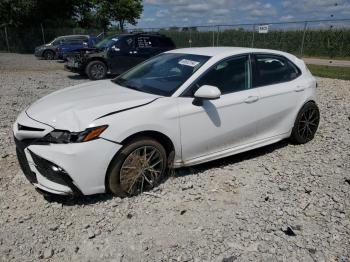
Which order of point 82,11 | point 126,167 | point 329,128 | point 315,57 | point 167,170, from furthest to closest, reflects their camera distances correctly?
point 82,11 < point 315,57 < point 329,128 < point 167,170 < point 126,167

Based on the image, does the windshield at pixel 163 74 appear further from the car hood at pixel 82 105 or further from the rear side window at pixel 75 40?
the rear side window at pixel 75 40

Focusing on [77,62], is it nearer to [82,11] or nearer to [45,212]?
[45,212]

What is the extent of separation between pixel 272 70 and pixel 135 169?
2515 mm

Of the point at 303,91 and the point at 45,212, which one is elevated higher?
the point at 303,91

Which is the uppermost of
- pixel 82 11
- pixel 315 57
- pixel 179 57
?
pixel 82 11

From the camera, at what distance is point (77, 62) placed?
13.1m

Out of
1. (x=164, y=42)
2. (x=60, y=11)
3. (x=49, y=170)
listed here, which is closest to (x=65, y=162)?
(x=49, y=170)

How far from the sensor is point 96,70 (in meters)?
13.2

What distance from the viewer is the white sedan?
11.5 feet

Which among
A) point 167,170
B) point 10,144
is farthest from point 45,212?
point 10,144

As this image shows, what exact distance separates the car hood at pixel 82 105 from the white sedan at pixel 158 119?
1 centimetres

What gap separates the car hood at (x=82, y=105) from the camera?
11.7 ft

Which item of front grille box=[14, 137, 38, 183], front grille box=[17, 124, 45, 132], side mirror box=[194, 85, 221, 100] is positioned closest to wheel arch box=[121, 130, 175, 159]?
side mirror box=[194, 85, 221, 100]

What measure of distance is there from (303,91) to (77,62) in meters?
9.63
